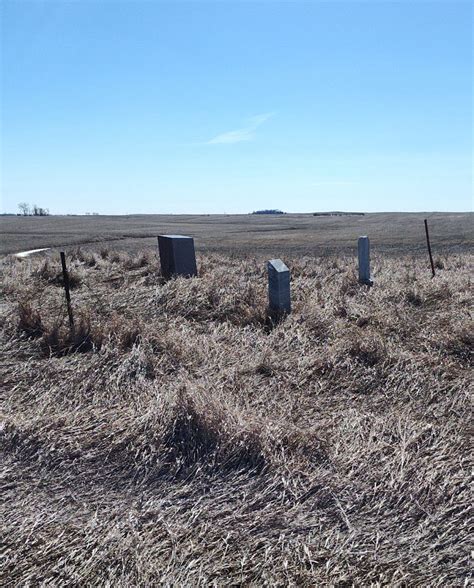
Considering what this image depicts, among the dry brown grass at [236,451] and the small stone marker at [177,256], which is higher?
the small stone marker at [177,256]

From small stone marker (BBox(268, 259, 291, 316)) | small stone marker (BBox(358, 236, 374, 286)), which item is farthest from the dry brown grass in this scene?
small stone marker (BBox(358, 236, 374, 286))

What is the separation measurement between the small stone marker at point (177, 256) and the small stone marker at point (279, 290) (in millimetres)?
3000

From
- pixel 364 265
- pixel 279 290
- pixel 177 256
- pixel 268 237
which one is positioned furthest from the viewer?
pixel 268 237

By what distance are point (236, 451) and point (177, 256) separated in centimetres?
694

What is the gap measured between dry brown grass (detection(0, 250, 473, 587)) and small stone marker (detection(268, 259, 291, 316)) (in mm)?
498

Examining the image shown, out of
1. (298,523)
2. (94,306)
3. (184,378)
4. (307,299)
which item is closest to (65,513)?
(298,523)

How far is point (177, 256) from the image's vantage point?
10.3m

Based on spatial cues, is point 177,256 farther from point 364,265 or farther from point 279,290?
point 364,265

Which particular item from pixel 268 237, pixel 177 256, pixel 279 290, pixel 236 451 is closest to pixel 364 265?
pixel 279 290

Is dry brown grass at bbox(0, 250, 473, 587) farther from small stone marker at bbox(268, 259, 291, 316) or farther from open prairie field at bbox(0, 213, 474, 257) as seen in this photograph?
open prairie field at bbox(0, 213, 474, 257)

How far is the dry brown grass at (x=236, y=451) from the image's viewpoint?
2.78 metres

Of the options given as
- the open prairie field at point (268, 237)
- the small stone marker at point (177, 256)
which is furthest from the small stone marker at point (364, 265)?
the open prairie field at point (268, 237)

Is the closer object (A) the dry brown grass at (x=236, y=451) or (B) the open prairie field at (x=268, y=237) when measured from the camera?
(A) the dry brown grass at (x=236, y=451)

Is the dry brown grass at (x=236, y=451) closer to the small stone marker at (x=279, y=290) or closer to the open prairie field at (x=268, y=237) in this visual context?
the small stone marker at (x=279, y=290)
